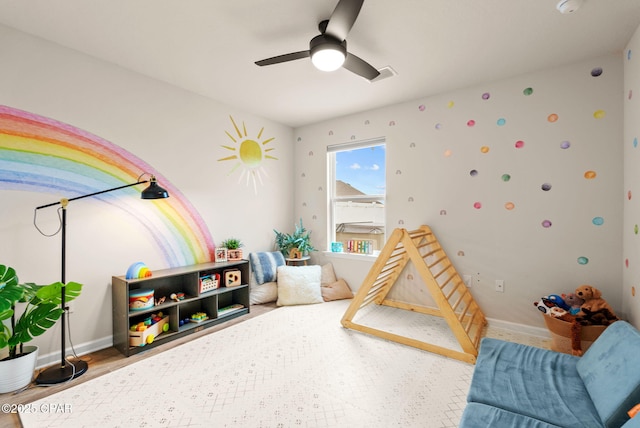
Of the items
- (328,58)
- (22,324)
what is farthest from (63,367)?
(328,58)

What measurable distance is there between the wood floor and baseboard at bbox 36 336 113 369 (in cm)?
5

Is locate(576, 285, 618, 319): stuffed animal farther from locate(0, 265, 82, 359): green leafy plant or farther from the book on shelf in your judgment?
locate(0, 265, 82, 359): green leafy plant

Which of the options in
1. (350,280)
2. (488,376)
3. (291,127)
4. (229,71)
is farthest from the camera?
(291,127)

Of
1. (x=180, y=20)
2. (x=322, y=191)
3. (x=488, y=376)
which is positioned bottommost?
(x=488, y=376)

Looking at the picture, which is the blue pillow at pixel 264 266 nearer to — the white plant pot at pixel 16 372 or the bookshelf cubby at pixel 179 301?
the bookshelf cubby at pixel 179 301

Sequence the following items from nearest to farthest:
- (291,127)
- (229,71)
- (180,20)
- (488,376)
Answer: (488,376), (180,20), (229,71), (291,127)

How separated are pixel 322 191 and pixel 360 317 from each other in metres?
1.81

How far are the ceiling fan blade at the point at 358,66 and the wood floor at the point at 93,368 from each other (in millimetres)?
2641

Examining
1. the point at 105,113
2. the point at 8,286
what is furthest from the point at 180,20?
the point at 8,286

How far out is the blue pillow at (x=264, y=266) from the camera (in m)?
3.63

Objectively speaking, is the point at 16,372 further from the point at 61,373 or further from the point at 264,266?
the point at 264,266

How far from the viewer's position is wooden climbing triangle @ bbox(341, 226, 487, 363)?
7.68ft

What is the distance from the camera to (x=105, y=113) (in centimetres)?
250

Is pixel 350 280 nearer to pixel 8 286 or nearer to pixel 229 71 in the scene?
pixel 229 71
